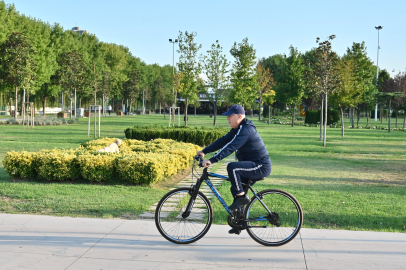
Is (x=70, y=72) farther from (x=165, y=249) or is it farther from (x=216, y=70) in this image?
(x=165, y=249)

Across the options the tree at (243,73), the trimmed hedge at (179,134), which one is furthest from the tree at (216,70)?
the trimmed hedge at (179,134)

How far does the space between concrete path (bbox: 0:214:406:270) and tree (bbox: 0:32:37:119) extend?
3095 centimetres

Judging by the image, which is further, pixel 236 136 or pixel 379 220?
pixel 379 220

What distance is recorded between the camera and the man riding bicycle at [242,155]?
5000 mm

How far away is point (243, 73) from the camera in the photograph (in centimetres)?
4025

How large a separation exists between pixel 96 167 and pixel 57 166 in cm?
84

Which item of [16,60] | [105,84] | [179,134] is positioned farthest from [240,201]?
[105,84]

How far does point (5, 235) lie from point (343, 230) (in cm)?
457

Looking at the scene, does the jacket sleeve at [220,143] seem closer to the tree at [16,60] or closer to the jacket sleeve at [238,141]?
the jacket sleeve at [238,141]

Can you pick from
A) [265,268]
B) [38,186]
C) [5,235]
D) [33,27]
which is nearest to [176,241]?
[265,268]

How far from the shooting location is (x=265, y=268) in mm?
4355

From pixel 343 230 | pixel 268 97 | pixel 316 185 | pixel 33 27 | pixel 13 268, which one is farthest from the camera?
pixel 268 97

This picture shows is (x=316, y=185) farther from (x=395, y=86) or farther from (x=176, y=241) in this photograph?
(x=395, y=86)

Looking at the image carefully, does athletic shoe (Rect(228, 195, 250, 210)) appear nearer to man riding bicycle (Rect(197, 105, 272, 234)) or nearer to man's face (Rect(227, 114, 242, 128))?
man riding bicycle (Rect(197, 105, 272, 234))
